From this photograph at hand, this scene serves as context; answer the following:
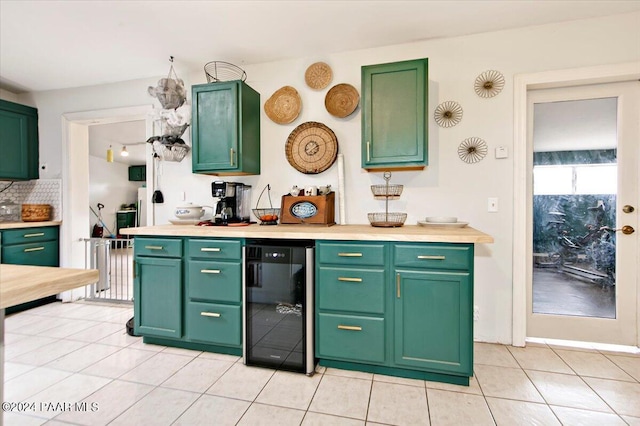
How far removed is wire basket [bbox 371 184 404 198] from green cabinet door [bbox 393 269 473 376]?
0.81 metres

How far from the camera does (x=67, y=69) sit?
10.6 feet

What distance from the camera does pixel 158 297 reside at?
2.47m

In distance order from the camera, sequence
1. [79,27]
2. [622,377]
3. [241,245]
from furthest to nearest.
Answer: [79,27], [241,245], [622,377]

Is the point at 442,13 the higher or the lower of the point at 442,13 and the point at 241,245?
the higher

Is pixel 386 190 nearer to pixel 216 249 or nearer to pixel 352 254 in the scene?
pixel 352 254

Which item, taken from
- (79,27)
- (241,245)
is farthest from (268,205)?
(79,27)

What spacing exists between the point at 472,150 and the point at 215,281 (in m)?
2.22

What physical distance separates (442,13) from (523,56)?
30.0 inches

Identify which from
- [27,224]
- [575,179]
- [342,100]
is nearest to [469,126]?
[575,179]

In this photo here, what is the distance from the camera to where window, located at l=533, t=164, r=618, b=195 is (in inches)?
98.3

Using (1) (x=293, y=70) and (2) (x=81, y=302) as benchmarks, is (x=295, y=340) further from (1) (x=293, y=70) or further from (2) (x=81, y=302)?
(2) (x=81, y=302)

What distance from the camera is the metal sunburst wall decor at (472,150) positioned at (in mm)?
2576

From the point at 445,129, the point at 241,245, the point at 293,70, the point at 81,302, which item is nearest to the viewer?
the point at 241,245

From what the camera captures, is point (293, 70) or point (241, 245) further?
point (293, 70)
